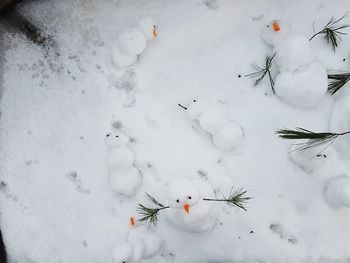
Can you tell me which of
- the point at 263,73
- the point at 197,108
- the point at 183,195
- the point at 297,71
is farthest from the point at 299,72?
the point at 183,195

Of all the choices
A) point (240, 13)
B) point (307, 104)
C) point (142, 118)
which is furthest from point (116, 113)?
point (307, 104)

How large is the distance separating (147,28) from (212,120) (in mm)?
456

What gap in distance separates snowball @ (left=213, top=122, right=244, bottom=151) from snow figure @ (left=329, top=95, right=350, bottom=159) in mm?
366

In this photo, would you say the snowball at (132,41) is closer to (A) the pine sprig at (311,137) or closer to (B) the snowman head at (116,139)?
(B) the snowman head at (116,139)

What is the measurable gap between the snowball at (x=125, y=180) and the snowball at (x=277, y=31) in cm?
74

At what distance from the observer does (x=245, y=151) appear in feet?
5.65

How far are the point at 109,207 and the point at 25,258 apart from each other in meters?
0.39

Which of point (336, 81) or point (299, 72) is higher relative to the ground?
point (299, 72)

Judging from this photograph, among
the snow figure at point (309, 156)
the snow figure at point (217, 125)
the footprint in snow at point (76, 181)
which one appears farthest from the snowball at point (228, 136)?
the footprint in snow at point (76, 181)

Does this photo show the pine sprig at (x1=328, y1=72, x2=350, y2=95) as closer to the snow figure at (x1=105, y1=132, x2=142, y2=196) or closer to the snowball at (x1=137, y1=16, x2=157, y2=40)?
the snowball at (x1=137, y1=16, x2=157, y2=40)

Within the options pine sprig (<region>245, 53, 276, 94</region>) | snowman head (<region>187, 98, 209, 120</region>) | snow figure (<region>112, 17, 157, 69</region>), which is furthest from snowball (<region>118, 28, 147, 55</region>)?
pine sprig (<region>245, 53, 276, 94</region>)

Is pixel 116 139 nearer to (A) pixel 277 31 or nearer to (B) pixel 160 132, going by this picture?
(B) pixel 160 132

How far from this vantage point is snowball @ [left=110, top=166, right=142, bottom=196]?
165cm

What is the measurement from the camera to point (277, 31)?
66.4 inches
